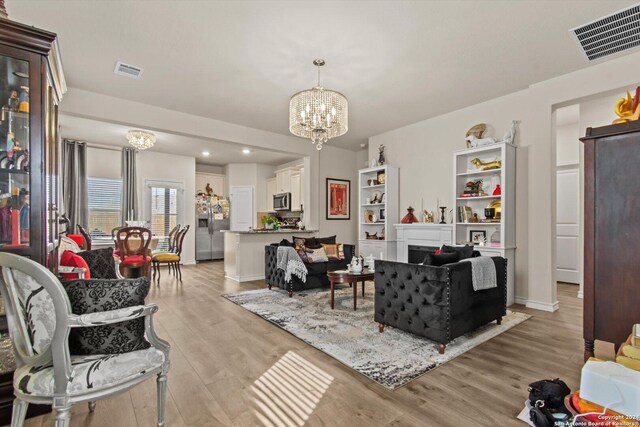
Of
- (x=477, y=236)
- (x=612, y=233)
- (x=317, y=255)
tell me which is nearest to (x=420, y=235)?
(x=477, y=236)

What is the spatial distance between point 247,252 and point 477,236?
4.09 meters

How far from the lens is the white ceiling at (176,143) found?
5762mm

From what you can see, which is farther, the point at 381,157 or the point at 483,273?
the point at 381,157

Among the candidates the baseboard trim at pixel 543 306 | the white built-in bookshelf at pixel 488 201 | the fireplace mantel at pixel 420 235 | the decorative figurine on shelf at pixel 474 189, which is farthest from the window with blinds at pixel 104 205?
the baseboard trim at pixel 543 306

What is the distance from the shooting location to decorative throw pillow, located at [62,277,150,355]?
1536 millimetres

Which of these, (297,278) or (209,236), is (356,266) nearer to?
(297,278)

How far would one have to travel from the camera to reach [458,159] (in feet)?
15.9

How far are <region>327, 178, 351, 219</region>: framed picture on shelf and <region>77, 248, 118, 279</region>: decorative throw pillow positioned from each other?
464 centimetres

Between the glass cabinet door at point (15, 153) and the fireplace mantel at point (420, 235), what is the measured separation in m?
4.91

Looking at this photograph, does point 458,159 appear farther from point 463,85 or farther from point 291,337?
point 291,337

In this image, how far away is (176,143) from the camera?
277 inches

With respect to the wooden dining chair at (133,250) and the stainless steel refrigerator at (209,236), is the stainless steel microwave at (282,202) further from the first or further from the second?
the wooden dining chair at (133,250)

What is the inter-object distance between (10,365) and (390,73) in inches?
168

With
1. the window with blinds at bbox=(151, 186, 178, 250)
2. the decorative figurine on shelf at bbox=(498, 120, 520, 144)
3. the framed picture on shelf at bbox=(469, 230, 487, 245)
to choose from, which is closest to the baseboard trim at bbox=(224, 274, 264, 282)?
the window with blinds at bbox=(151, 186, 178, 250)
